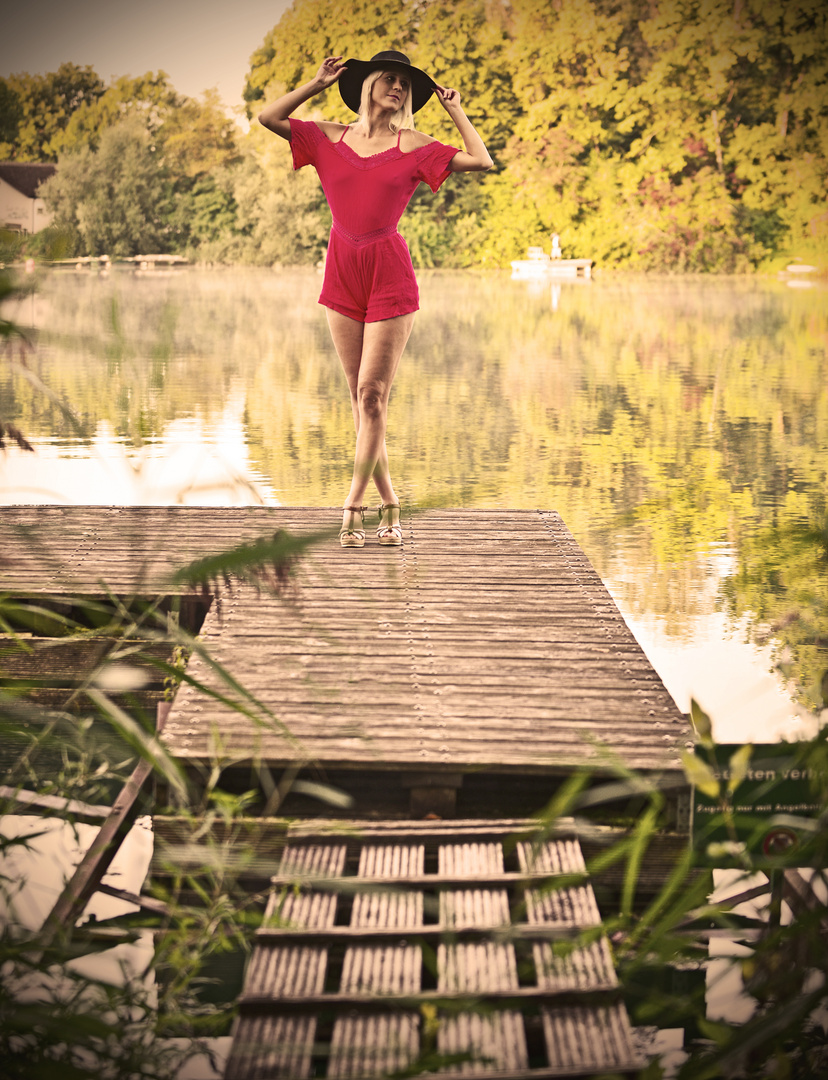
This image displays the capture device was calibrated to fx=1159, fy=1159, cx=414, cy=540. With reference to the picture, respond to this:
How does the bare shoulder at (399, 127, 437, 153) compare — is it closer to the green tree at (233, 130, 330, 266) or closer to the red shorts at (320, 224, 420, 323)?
the red shorts at (320, 224, 420, 323)

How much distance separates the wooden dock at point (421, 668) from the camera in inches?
94.3

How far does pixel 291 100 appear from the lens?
137 inches

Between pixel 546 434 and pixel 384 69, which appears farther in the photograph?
pixel 546 434

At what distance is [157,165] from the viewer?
2795cm

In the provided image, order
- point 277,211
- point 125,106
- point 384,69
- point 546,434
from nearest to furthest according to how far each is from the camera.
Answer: point 384,69
point 546,434
point 277,211
point 125,106

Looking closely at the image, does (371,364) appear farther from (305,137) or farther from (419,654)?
(419,654)

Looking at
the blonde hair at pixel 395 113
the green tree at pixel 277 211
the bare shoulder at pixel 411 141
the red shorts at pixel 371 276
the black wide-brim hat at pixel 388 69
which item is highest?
the green tree at pixel 277 211

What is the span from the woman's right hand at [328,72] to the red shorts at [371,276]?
1.35 ft

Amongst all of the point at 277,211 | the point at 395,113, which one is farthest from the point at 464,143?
the point at 277,211

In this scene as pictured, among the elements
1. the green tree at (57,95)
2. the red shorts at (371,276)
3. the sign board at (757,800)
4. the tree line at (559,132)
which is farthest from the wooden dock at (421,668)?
the green tree at (57,95)

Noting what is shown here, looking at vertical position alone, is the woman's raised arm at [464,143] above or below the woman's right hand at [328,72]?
below

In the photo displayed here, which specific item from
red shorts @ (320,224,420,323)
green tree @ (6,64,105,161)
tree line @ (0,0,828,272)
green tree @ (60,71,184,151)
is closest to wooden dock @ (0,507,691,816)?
red shorts @ (320,224,420,323)

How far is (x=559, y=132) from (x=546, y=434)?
76.2 feet

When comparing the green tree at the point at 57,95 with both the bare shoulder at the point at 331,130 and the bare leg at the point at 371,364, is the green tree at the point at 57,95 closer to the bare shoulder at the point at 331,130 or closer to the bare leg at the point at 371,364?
the bare shoulder at the point at 331,130
